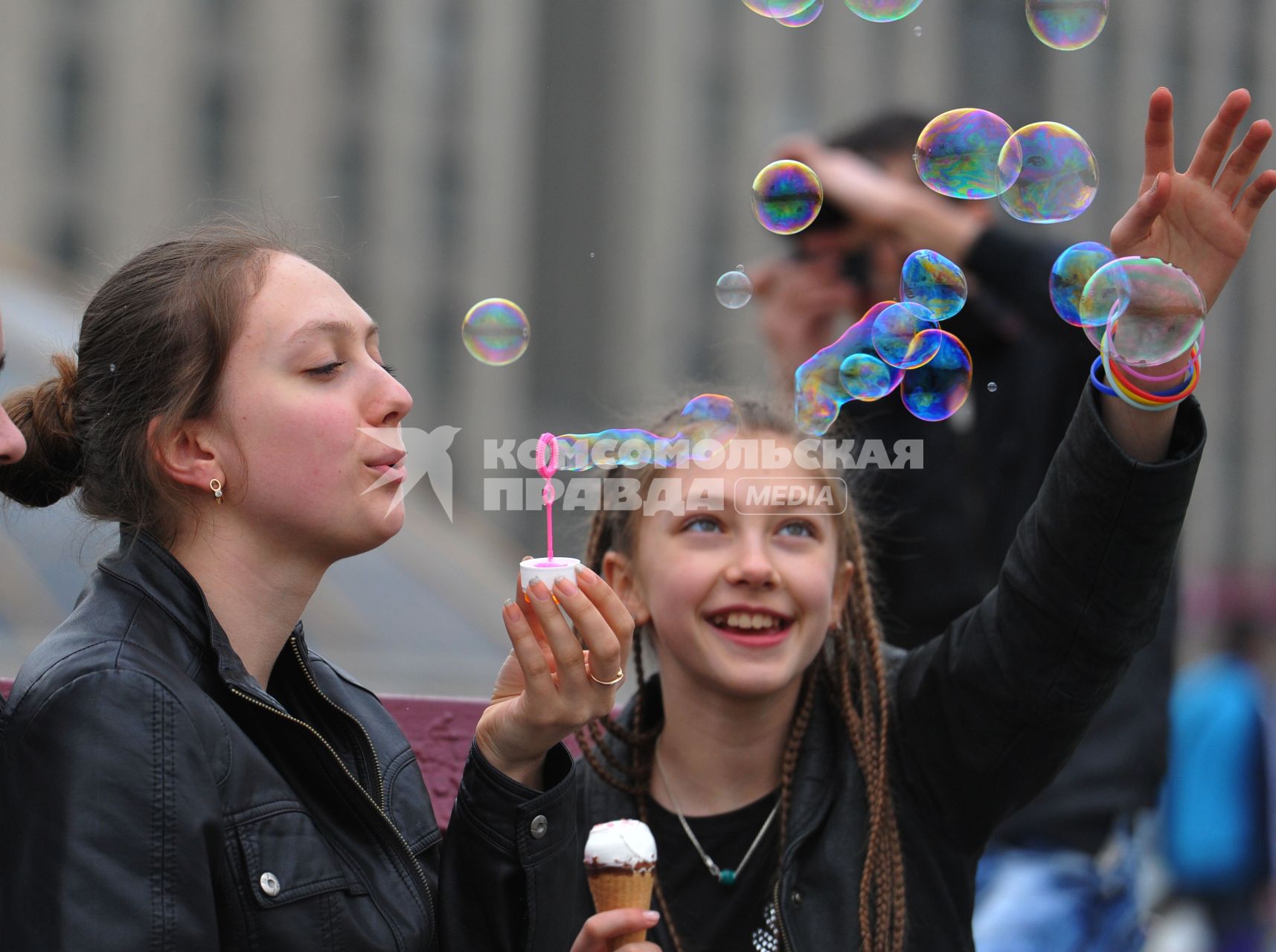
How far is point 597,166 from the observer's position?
36.1m

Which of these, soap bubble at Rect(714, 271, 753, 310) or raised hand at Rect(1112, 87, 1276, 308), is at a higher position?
raised hand at Rect(1112, 87, 1276, 308)

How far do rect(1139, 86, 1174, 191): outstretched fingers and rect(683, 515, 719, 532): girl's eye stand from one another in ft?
2.70

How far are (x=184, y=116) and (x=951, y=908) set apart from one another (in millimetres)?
30568

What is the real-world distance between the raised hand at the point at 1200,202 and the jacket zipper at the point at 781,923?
1041mm

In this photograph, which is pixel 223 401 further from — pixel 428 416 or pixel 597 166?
pixel 597 166

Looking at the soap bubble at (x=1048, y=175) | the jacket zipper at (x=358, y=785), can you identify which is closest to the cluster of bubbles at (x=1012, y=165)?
the soap bubble at (x=1048, y=175)

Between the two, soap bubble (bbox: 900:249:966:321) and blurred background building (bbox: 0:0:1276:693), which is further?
blurred background building (bbox: 0:0:1276:693)

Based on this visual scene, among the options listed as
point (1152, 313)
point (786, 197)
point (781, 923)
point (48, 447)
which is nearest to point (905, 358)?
point (786, 197)

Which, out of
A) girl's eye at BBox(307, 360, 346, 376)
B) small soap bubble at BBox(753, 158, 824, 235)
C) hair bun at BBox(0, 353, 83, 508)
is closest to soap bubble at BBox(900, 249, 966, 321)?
small soap bubble at BBox(753, 158, 824, 235)

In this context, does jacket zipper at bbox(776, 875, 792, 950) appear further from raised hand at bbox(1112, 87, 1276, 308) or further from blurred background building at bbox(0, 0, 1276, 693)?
blurred background building at bbox(0, 0, 1276, 693)

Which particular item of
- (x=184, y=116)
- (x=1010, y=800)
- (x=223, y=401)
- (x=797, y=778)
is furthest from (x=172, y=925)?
(x=184, y=116)

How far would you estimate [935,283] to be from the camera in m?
2.82

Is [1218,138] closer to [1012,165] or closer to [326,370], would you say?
[1012,165]

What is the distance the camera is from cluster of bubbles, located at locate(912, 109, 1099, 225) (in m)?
2.73
